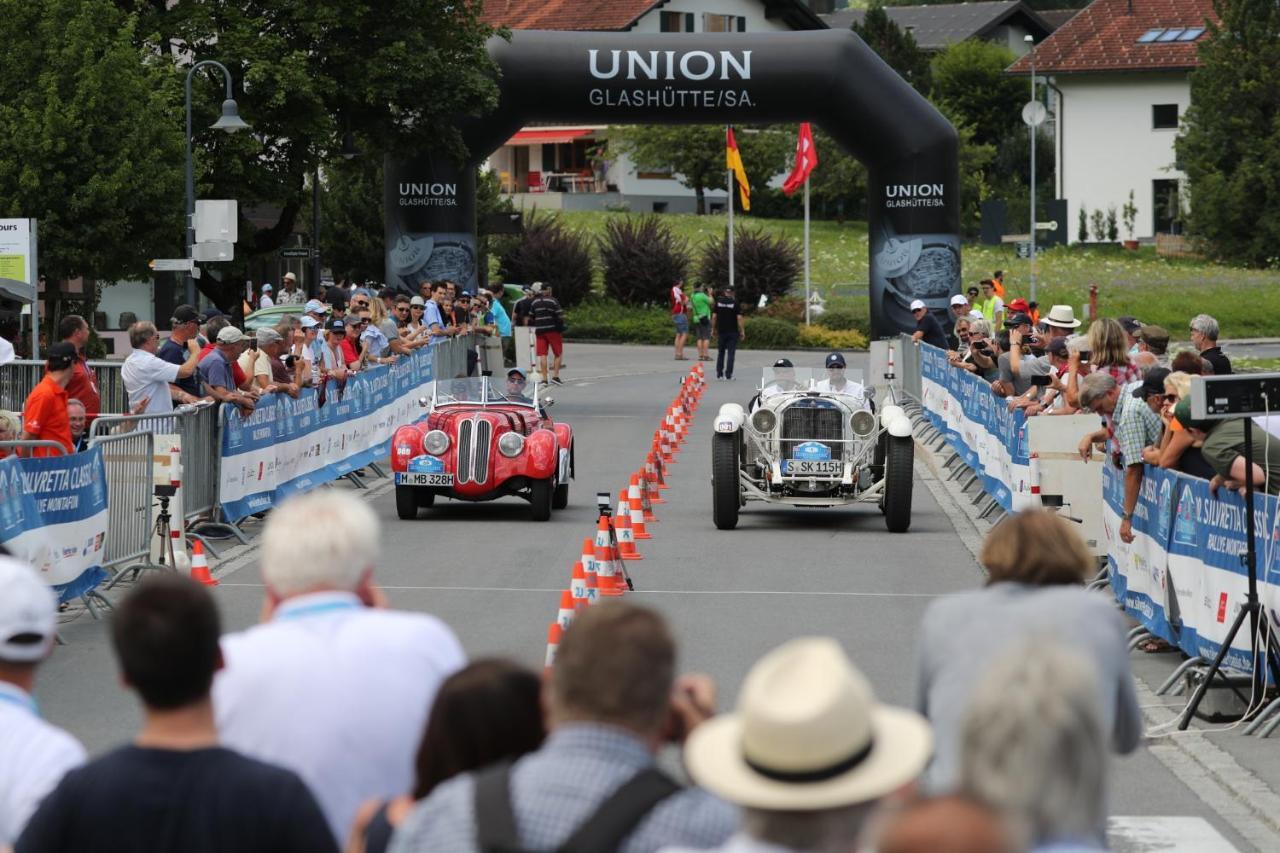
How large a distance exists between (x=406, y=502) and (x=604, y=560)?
5.83 metres

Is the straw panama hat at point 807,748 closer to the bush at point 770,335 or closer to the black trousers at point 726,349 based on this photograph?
the black trousers at point 726,349

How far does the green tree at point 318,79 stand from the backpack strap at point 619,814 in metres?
27.4

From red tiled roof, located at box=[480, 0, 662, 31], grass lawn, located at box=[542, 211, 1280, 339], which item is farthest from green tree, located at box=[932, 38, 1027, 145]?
red tiled roof, located at box=[480, 0, 662, 31]

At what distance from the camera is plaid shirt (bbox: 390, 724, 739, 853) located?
372 centimetres

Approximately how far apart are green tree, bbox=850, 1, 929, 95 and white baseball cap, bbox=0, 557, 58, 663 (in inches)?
3402

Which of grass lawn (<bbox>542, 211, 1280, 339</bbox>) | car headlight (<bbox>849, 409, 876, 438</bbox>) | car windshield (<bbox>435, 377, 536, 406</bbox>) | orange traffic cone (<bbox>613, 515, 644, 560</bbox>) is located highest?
grass lawn (<bbox>542, 211, 1280, 339</bbox>)

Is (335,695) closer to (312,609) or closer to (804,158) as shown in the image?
(312,609)

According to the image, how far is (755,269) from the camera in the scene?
192 feet

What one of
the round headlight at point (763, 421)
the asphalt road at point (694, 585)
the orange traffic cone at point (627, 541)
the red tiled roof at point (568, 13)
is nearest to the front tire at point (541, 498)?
the asphalt road at point (694, 585)

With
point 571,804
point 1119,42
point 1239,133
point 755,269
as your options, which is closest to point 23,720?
point 571,804

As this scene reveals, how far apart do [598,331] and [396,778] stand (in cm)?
5085

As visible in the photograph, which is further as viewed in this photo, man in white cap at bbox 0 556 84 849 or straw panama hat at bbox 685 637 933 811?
man in white cap at bbox 0 556 84 849

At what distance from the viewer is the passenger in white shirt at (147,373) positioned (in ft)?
53.2

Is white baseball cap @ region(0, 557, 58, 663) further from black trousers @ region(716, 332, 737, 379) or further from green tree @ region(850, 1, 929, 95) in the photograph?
green tree @ region(850, 1, 929, 95)
